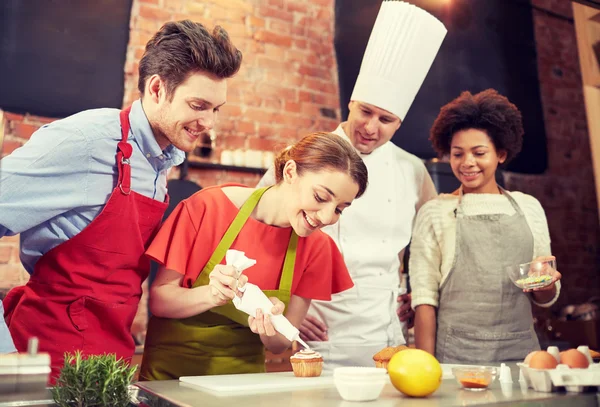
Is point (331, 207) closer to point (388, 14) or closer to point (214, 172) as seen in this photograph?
point (388, 14)

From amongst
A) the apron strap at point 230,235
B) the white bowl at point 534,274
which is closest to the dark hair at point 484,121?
the white bowl at point 534,274

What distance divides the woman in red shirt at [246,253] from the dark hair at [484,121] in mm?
772

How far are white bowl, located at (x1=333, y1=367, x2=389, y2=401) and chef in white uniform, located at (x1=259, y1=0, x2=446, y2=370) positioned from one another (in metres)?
1.07

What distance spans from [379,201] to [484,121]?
0.51 meters

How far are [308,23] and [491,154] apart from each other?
4.23 ft

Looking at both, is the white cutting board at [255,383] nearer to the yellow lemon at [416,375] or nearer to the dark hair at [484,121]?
the yellow lemon at [416,375]

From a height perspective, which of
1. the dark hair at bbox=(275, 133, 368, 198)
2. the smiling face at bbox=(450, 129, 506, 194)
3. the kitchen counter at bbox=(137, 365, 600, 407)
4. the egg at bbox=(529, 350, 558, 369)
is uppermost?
the smiling face at bbox=(450, 129, 506, 194)

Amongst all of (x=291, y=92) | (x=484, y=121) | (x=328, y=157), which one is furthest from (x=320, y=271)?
(x=291, y=92)

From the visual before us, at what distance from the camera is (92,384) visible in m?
0.97

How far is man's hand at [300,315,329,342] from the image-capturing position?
6.84 feet

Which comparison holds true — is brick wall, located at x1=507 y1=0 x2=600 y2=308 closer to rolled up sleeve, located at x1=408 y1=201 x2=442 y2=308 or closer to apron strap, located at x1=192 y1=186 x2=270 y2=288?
rolled up sleeve, located at x1=408 y1=201 x2=442 y2=308

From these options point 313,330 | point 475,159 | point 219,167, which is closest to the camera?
point 313,330

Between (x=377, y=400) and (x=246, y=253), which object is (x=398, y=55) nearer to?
(x=246, y=253)

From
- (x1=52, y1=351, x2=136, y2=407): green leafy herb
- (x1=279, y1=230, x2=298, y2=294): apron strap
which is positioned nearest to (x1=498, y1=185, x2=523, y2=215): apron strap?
(x1=279, y1=230, x2=298, y2=294): apron strap
